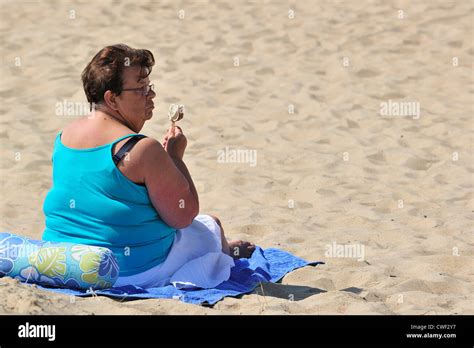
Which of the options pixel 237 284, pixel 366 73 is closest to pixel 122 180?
pixel 237 284

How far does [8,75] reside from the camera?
798 centimetres

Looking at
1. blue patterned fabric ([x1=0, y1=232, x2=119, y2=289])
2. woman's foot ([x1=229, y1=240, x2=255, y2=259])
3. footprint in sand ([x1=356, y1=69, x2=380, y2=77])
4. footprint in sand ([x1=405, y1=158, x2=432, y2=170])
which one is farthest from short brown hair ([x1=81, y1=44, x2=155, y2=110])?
footprint in sand ([x1=356, y1=69, x2=380, y2=77])

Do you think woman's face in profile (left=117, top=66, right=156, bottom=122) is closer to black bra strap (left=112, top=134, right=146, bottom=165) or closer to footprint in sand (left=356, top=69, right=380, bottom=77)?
black bra strap (left=112, top=134, right=146, bottom=165)

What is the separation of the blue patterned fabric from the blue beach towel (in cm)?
5

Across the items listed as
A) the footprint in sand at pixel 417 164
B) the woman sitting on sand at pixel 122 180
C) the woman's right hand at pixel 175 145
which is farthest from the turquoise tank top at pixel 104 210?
the footprint in sand at pixel 417 164

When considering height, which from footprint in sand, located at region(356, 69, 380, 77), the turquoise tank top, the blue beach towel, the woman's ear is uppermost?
footprint in sand, located at region(356, 69, 380, 77)

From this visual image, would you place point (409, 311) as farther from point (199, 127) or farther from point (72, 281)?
point (199, 127)

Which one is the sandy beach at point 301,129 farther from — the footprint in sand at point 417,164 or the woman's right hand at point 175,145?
the woman's right hand at point 175,145

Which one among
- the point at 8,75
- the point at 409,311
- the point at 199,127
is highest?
the point at 8,75

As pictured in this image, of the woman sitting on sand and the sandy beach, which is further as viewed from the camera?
the sandy beach

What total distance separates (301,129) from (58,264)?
365 cm

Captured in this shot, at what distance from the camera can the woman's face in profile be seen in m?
3.87

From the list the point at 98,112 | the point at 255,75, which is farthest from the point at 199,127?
the point at 98,112
